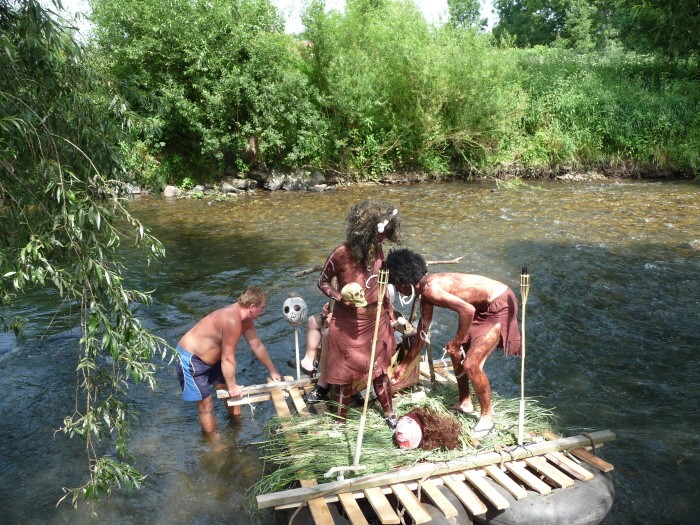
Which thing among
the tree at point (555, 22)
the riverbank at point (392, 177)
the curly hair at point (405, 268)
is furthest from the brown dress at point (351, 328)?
the tree at point (555, 22)

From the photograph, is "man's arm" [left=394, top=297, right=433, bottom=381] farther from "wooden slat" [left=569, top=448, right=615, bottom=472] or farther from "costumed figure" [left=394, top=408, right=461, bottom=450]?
"wooden slat" [left=569, top=448, right=615, bottom=472]

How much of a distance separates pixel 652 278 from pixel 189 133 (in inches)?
640

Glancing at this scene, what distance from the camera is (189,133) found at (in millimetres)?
21031

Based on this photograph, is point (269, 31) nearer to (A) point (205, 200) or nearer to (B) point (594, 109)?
(A) point (205, 200)

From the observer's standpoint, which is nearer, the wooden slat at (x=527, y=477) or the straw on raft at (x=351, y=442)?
the wooden slat at (x=527, y=477)

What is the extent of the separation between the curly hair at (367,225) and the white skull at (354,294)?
0.32 meters

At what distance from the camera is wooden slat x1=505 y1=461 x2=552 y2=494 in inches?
157

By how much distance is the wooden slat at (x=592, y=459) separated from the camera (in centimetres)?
421

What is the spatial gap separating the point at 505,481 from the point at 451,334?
14.2 feet

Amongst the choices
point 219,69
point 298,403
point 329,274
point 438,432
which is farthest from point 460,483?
point 219,69

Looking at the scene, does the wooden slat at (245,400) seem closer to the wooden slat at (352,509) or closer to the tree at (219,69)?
the wooden slat at (352,509)

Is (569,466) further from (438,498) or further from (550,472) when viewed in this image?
(438,498)

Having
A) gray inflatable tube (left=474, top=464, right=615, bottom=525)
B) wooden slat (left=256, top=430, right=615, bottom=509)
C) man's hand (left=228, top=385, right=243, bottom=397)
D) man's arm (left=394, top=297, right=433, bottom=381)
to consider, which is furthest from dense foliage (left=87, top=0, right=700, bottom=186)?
gray inflatable tube (left=474, top=464, right=615, bottom=525)

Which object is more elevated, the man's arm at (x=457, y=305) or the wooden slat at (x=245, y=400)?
the man's arm at (x=457, y=305)
